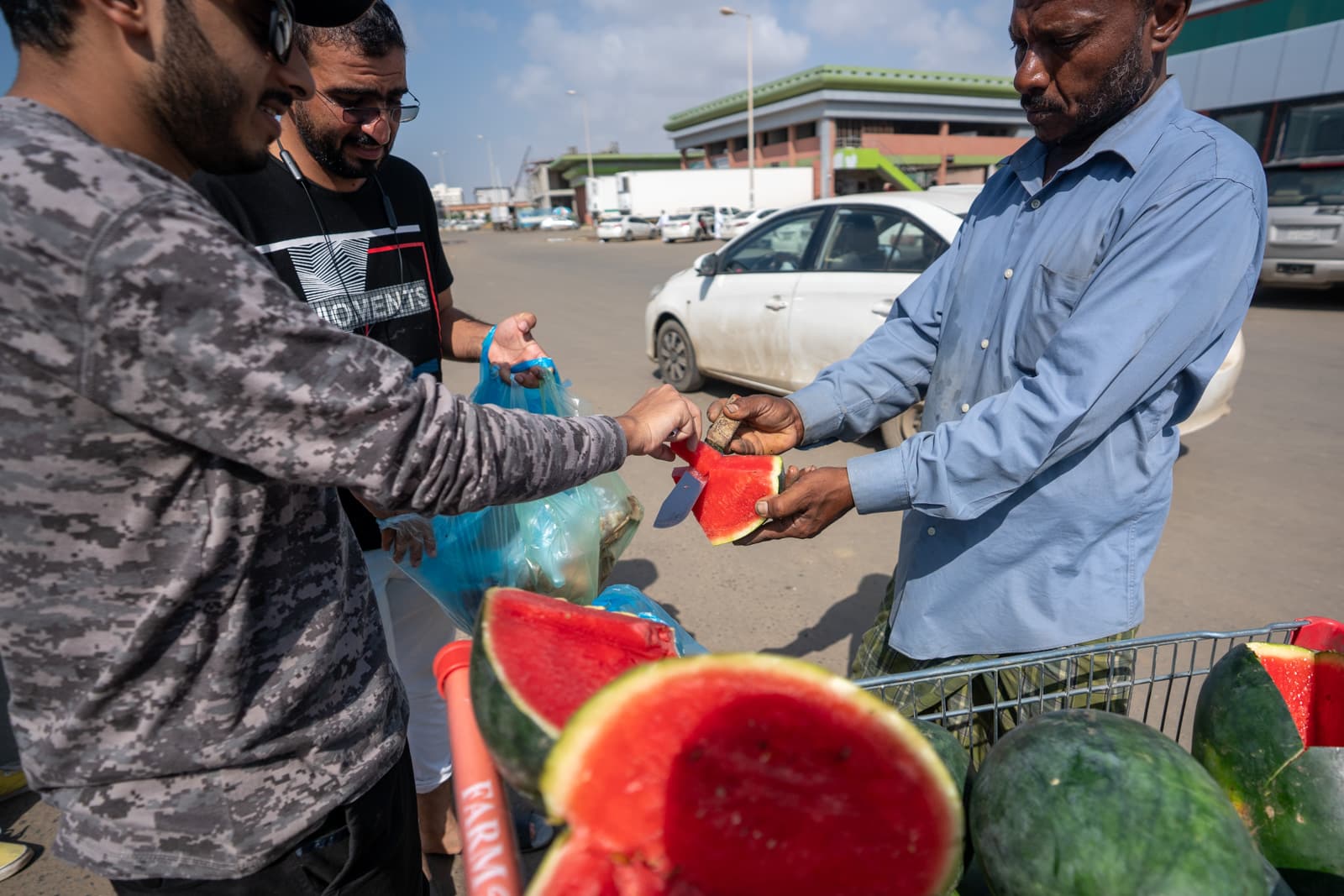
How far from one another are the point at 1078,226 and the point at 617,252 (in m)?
28.7

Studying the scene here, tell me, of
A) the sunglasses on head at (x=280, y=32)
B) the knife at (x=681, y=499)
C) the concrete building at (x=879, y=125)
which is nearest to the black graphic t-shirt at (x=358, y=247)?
the sunglasses on head at (x=280, y=32)

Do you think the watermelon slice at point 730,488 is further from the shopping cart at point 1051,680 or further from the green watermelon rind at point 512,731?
the green watermelon rind at point 512,731

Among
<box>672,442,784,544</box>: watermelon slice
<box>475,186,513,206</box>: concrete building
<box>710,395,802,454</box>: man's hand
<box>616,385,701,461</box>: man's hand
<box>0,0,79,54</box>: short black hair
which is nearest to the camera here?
<box>0,0,79,54</box>: short black hair

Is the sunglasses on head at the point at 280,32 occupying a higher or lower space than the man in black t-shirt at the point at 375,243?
higher

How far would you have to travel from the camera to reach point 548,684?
1.18m

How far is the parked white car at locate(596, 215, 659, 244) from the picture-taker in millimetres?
40188

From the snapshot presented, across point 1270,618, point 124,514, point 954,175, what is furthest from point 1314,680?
point 954,175

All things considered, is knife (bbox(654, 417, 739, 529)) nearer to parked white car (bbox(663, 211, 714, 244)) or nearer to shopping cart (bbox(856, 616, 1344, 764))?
shopping cart (bbox(856, 616, 1344, 764))

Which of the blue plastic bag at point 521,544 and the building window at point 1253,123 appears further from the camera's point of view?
the building window at point 1253,123

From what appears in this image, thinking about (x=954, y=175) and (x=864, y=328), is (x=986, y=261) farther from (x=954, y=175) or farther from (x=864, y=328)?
(x=954, y=175)

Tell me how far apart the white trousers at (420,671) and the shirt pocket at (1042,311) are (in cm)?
212

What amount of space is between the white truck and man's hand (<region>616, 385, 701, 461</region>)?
43271mm

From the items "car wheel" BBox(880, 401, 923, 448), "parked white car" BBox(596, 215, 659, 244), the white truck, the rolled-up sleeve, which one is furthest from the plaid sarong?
the white truck

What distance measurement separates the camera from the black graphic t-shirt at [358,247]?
2266mm
